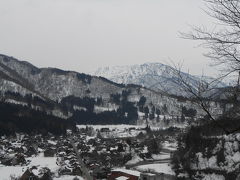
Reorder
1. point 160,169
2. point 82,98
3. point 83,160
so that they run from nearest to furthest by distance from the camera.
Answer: point 160,169 → point 83,160 → point 82,98

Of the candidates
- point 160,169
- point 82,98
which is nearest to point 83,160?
point 160,169

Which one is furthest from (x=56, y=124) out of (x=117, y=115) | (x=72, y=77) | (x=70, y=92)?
(x=72, y=77)

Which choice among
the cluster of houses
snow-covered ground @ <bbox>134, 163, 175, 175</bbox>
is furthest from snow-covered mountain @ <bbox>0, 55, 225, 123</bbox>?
snow-covered ground @ <bbox>134, 163, 175, 175</bbox>

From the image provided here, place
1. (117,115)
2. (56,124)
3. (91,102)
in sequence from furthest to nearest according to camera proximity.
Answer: (91,102) → (117,115) → (56,124)

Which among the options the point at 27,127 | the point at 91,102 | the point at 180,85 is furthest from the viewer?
the point at 91,102

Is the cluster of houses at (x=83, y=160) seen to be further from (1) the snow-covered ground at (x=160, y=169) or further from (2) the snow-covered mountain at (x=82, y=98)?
(2) the snow-covered mountain at (x=82, y=98)

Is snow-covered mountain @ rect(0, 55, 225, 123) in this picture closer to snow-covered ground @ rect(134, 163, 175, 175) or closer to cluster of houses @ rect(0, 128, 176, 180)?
cluster of houses @ rect(0, 128, 176, 180)

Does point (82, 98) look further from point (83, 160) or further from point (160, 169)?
point (160, 169)

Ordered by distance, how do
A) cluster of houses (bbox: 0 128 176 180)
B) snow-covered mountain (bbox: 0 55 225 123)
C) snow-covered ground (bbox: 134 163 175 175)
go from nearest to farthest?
1. cluster of houses (bbox: 0 128 176 180)
2. snow-covered ground (bbox: 134 163 175 175)
3. snow-covered mountain (bbox: 0 55 225 123)

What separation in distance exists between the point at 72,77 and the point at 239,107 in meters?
195

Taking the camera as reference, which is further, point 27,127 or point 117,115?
point 117,115

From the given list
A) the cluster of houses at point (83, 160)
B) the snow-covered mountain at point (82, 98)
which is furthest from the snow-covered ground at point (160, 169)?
the snow-covered mountain at point (82, 98)

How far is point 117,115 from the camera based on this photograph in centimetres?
15100

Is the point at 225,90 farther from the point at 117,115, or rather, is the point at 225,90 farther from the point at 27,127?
the point at 117,115
